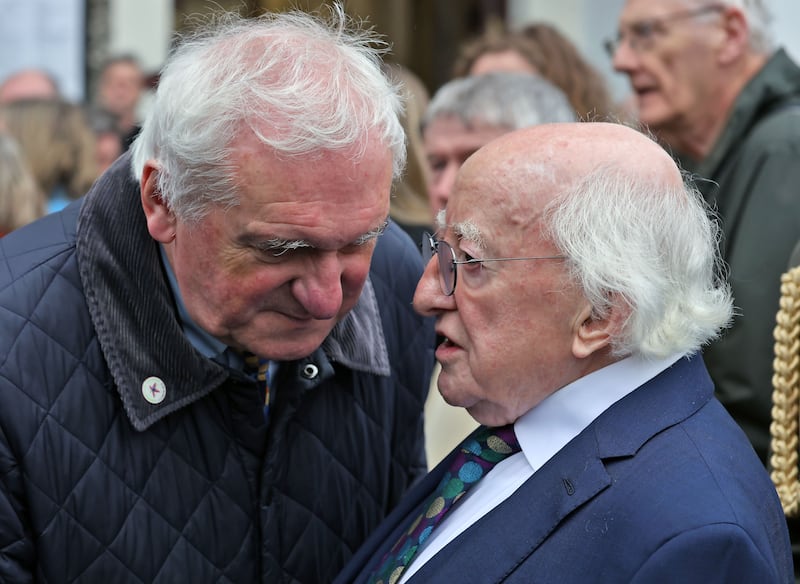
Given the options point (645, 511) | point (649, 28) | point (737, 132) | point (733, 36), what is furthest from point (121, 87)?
point (645, 511)

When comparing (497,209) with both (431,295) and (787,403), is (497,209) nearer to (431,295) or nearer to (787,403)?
(431,295)

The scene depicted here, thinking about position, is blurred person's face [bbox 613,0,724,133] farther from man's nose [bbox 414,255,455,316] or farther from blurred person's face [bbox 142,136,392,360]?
blurred person's face [bbox 142,136,392,360]

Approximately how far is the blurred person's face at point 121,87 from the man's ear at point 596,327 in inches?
266

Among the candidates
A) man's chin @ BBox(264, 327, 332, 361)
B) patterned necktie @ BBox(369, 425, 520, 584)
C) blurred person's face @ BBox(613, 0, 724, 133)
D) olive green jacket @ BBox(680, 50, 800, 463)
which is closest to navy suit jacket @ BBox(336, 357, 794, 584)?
patterned necktie @ BBox(369, 425, 520, 584)

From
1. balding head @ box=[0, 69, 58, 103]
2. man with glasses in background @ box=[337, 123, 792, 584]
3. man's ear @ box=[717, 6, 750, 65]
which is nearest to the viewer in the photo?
man with glasses in background @ box=[337, 123, 792, 584]

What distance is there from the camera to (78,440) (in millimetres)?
2328

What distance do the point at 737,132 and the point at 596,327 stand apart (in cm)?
189

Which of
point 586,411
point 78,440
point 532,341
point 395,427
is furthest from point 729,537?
point 78,440

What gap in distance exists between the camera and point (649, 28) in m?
4.36

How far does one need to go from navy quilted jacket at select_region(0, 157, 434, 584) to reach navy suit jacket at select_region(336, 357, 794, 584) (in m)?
0.45

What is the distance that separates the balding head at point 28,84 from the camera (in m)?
7.38

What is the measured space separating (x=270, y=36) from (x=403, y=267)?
81 cm

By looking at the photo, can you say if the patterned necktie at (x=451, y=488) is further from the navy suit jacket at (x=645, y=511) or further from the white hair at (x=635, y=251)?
the white hair at (x=635, y=251)

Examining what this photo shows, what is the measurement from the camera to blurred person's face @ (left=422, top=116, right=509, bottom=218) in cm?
422
